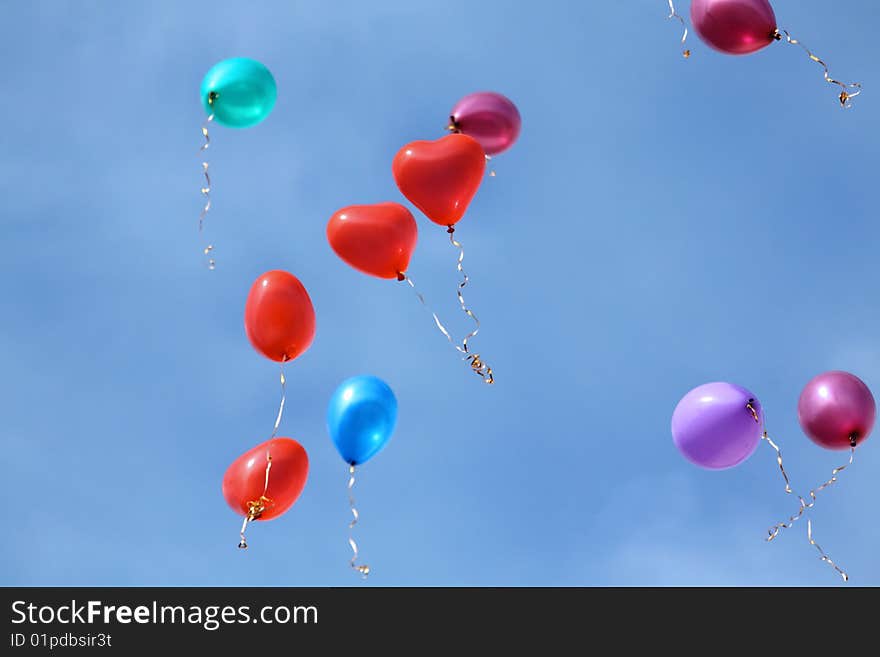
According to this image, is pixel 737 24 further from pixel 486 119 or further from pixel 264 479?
pixel 264 479

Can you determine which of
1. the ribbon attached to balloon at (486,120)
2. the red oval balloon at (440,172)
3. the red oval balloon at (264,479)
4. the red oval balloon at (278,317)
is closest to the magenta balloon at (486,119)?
the ribbon attached to balloon at (486,120)

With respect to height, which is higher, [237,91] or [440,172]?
[237,91]

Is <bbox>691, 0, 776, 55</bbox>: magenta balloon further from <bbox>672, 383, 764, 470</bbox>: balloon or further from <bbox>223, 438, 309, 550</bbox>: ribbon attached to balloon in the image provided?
<bbox>223, 438, 309, 550</bbox>: ribbon attached to balloon

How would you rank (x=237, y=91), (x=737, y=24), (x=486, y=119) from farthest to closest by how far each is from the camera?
1. (x=486, y=119)
2. (x=737, y=24)
3. (x=237, y=91)

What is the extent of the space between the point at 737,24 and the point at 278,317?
Answer: 4199 millimetres

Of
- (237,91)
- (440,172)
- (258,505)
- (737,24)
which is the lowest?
(258,505)

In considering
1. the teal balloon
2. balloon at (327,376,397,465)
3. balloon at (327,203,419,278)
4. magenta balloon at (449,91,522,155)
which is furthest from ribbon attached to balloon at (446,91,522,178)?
balloon at (327,376,397,465)

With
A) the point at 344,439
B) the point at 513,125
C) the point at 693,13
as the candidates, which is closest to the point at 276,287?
the point at 344,439

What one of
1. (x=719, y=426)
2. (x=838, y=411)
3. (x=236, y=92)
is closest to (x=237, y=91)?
(x=236, y=92)

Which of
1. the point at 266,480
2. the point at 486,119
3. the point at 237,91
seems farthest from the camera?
the point at 486,119

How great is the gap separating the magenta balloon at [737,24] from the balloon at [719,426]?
271 cm

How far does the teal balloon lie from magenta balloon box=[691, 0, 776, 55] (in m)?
3.45

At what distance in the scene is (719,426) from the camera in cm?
893

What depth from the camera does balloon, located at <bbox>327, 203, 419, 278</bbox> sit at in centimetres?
924
